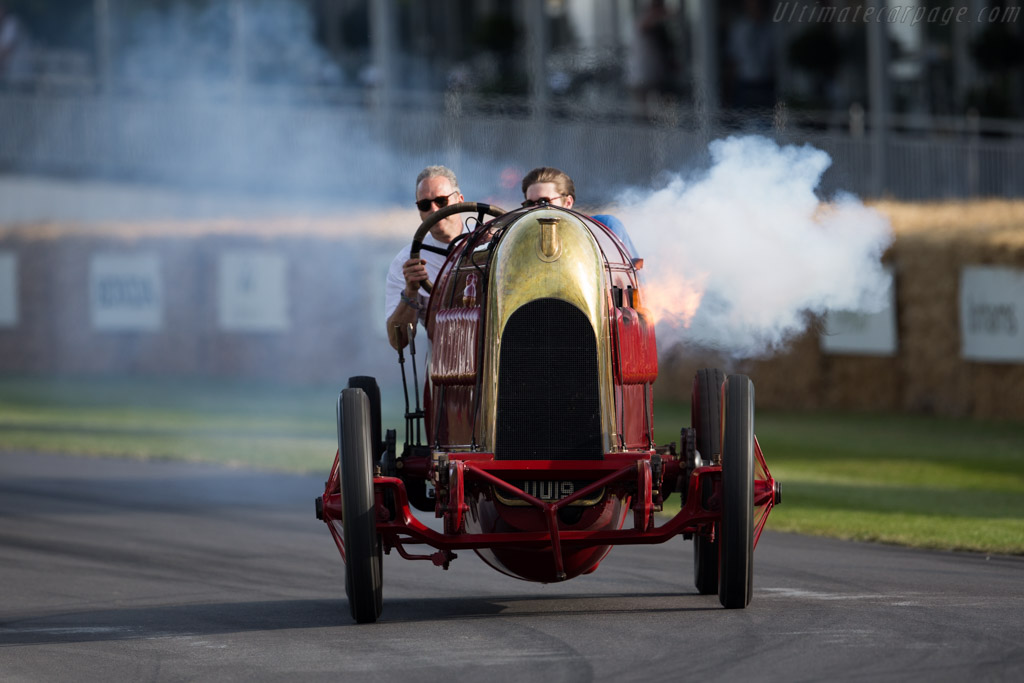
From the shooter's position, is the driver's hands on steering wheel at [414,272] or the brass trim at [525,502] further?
the driver's hands on steering wheel at [414,272]

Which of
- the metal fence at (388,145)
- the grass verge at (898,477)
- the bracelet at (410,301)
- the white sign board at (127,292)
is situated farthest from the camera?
the white sign board at (127,292)

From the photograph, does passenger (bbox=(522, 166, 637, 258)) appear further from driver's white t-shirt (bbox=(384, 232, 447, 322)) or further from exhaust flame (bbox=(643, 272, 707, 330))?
exhaust flame (bbox=(643, 272, 707, 330))

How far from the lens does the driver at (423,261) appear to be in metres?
7.66

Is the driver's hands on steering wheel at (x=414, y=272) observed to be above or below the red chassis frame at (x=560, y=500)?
above

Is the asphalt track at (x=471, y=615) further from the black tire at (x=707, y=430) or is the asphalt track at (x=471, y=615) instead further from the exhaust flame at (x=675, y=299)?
the exhaust flame at (x=675, y=299)

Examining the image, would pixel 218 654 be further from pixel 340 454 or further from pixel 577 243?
pixel 577 243

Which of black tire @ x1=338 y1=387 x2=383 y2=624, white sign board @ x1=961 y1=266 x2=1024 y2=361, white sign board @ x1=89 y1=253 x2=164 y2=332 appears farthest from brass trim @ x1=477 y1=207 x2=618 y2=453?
white sign board @ x1=89 y1=253 x2=164 y2=332

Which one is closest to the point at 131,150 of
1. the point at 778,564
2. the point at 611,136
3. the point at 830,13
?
the point at 611,136

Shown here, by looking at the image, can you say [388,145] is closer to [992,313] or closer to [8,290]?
[992,313]

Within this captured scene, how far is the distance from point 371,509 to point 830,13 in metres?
18.5

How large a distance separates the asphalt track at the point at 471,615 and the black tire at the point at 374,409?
735 mm

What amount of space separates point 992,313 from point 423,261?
10894 millimetres

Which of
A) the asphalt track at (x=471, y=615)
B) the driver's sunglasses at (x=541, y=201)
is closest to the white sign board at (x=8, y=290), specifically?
the asphalt track at (x=471, y=615)

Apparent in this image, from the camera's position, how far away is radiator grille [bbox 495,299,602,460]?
21.6 feet
